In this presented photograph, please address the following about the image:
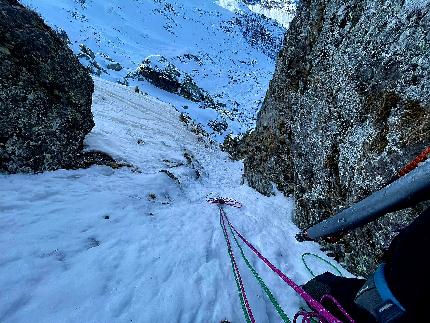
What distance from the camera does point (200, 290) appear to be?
3.84 meters

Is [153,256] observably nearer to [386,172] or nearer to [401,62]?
[386,172]

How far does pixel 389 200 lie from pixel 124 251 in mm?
3297

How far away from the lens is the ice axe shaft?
281 centimetres

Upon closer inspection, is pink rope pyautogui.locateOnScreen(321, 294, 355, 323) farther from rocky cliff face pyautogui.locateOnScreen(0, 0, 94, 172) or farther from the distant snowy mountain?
the distant snowy mountain

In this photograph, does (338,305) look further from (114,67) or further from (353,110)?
(114,67)

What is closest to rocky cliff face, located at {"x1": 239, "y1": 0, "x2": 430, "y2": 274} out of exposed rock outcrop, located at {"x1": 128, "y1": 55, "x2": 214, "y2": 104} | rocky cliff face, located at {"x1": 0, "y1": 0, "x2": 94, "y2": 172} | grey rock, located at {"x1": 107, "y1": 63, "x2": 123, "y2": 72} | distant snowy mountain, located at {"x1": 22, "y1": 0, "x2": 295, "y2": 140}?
rocky cliff face, located at {"x1": 0, "y1": 0, "x2": 94, "y2": 172}

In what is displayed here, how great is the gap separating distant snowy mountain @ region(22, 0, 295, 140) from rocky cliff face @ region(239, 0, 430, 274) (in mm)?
21978

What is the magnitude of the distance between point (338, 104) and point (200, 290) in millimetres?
4469

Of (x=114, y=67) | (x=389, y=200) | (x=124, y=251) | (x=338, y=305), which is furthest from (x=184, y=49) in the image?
(x=338, y=305)

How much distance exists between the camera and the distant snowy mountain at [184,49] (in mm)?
42969

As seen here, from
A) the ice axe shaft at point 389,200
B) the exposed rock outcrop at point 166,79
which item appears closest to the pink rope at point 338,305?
the ice axe shaft at point 389,200

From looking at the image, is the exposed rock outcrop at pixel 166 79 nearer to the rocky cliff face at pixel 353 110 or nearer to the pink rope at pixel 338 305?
the rocky cliff face at pixel 353 110

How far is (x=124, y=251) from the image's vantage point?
4410 mm

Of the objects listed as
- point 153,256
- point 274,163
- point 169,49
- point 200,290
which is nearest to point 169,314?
point 200,290
